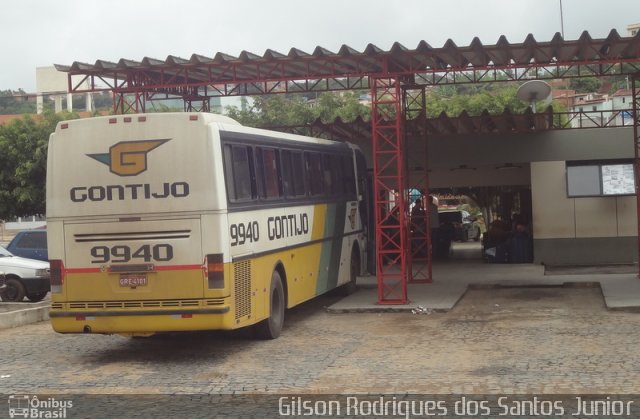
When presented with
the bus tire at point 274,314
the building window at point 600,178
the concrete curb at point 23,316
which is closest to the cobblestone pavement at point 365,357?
the bus tire at point 274,314

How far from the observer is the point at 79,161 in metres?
11.7

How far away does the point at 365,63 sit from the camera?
17.8 meters

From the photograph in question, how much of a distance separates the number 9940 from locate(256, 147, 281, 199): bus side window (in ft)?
7.08

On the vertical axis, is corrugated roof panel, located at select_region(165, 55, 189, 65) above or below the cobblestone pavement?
above

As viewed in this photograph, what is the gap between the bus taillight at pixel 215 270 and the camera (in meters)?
11.3

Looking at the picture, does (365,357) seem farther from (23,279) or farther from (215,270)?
(23,279)

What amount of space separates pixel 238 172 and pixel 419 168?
580 inches

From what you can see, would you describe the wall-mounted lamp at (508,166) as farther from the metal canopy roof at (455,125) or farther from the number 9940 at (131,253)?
the number 9940 at (131,253)

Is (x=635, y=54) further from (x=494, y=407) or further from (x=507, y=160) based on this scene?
(x=494, y=407)

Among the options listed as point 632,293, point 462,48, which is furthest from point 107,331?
point 632,293

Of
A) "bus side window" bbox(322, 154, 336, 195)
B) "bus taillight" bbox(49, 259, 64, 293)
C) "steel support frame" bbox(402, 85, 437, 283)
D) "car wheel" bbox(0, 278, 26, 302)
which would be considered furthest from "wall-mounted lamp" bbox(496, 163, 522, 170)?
"bus taillight" bbox(49, 259, 64, 293)

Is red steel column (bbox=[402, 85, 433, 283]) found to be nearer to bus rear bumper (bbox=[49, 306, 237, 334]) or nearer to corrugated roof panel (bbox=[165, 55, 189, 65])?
corrugated roof panel (bbox=[165, 55, 189, 65])

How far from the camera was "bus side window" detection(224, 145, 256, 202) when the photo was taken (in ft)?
39.1

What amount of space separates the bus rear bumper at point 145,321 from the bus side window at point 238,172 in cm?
159
